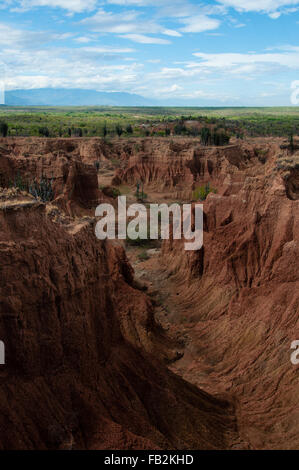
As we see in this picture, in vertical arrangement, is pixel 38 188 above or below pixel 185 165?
below

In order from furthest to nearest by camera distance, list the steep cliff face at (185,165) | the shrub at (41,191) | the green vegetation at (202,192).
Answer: the steep cliff face at (185,165) → the green vegetation at (202,192) → the shrub at (41,191)

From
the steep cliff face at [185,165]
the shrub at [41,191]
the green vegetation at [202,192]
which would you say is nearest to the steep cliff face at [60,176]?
the shrub at [41,191]

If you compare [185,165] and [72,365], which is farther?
[185,165]

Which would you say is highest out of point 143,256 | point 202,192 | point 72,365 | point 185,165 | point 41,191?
point 185,165

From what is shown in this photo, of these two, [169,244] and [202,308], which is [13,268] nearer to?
[202,308]

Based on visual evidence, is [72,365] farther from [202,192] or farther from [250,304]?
[202,192]

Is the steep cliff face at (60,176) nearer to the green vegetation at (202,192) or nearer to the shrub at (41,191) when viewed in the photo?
the shrub at (41,191)

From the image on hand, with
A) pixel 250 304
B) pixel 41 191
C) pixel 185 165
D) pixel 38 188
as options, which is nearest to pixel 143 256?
pixel 41 191
